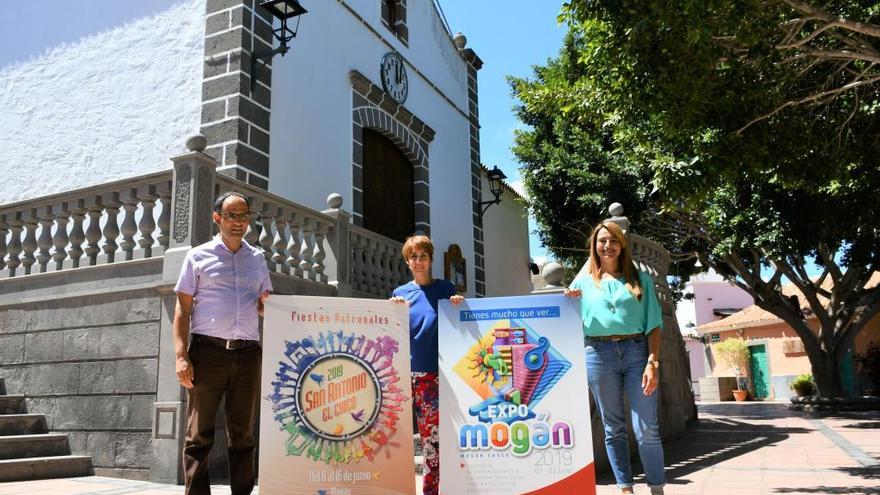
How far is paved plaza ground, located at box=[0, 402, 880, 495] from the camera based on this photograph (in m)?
5.13

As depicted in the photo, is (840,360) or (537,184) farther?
(840,360)

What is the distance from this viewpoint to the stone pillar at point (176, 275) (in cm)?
543

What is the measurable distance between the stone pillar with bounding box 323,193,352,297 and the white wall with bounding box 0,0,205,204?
2023 mm

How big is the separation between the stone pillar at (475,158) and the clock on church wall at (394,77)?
284cm

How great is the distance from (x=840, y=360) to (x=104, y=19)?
1548 cm

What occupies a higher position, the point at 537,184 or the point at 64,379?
the point at 537,184

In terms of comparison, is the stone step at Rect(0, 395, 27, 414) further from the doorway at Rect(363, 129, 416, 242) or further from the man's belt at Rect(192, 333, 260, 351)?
the doorway at Rect(363, 129, 416, 242)

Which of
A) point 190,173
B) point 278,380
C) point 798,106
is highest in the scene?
point 798,106

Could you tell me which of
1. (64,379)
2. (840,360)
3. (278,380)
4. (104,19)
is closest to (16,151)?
(104,19)

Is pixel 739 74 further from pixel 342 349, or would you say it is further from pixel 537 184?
pixel 537 184

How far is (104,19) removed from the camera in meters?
9.18

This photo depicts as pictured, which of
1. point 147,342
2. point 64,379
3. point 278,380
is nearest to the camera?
point 278,380

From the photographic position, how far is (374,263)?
8602 millimetres

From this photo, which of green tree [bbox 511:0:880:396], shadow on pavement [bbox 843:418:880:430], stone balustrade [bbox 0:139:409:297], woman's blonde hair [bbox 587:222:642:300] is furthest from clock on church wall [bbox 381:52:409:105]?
shadow on pavement [bbox 843:418:880:430]
